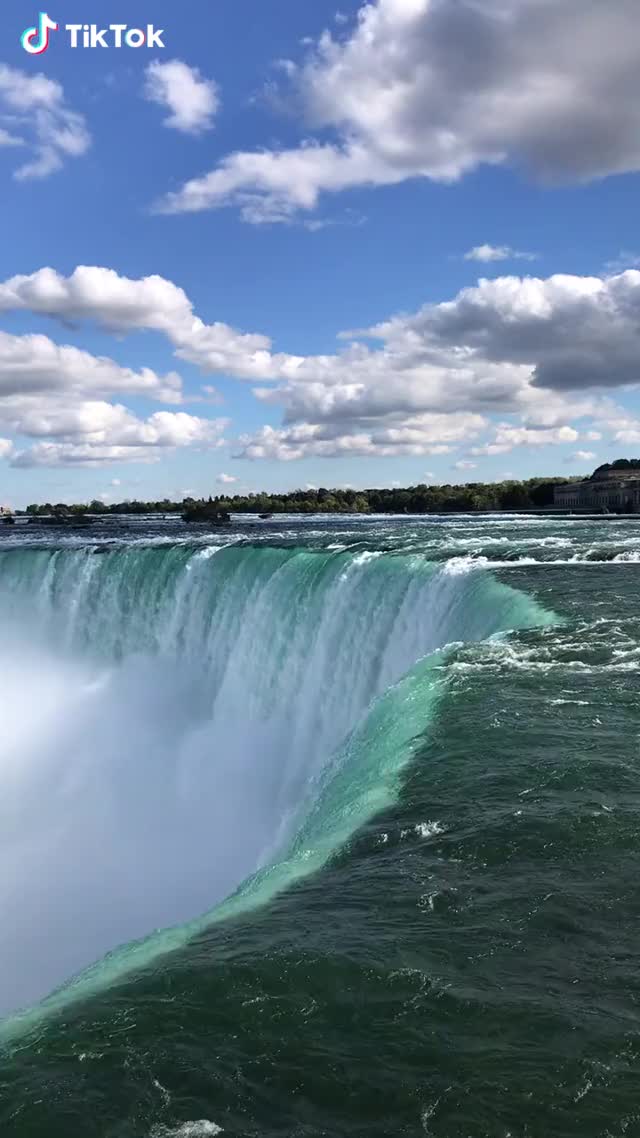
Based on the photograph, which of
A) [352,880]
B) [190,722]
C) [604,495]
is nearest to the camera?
[352,880]

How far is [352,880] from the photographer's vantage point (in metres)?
7.05

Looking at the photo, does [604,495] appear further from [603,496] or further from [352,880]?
[352,880]

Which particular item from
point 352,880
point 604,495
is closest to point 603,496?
point 604,495

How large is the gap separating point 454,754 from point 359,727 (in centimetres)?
323

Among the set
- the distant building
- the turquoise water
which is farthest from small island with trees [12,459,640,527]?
the turquoise water

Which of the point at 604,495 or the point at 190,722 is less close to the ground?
the point at 604,495

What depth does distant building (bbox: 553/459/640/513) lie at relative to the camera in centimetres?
8762

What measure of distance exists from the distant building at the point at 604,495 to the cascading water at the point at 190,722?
66331 millimetres

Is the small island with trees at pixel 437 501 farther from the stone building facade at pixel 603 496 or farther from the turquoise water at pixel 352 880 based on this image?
the turquoise water at pixel 352 880

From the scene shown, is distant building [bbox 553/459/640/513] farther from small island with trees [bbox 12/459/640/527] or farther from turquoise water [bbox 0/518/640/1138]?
turquoise water [bbox 0/518/640/1138]

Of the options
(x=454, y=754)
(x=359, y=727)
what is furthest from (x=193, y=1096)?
(x=359, y=727)

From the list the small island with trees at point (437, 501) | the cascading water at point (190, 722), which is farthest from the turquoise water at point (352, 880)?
the small island with trees at point (437, 501)

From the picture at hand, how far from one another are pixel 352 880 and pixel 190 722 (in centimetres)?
1723

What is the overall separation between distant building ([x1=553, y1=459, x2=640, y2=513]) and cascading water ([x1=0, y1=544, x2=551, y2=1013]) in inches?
2611
